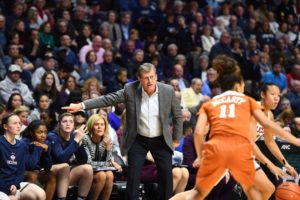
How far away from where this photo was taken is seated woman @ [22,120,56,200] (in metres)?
9.40

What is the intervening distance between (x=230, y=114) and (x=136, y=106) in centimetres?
217

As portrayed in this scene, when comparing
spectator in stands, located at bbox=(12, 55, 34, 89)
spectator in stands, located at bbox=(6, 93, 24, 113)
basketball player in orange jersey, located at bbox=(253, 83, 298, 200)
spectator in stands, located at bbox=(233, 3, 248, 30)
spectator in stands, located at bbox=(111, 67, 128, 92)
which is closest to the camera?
basketball player in orange jersey, located at bbox=(253, 83, 298, 200)

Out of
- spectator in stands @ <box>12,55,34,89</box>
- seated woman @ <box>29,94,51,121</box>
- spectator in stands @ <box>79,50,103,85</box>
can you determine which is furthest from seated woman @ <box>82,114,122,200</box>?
spectator in stands @ <box>79,50,103,85</box>

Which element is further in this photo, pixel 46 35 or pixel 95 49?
pixel 95 49

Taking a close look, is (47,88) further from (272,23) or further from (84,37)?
(272,23)

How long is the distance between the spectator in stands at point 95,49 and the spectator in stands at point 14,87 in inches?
93.4

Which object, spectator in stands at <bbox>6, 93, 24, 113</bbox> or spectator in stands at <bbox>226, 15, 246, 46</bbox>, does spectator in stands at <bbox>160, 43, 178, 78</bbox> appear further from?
spectator in stands at <bbox>6, 93, 24, 113</bbox>

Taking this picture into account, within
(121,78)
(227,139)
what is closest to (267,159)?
(227,139)

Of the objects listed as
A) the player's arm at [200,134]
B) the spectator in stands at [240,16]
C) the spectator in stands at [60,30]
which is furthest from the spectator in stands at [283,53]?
the player's arm at [200,134]

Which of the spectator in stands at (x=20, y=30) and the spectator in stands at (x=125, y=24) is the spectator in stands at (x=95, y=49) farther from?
the spectator in stands at (x=125, y=24)

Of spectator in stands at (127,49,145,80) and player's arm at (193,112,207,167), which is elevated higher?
spectator in stands at (127,49,145,80)

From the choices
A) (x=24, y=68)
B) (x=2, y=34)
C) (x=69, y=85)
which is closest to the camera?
(x=69, y=85)

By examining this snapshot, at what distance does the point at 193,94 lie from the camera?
1442 centimetres

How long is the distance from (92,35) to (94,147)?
6.14m
